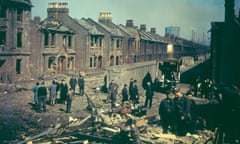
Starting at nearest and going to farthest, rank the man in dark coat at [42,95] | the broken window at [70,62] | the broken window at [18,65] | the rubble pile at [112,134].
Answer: the rubble pile at [112,134] → the man in dark coat at [42,95] → the broken window at [18,65] → the broken window at [70,62]

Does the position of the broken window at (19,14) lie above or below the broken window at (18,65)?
above

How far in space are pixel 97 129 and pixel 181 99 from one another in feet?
13.2

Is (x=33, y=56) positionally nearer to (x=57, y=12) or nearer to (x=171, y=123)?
(x=57, y=12)

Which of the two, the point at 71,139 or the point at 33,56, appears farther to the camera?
the point at 33,56

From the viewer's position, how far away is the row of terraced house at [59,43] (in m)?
33.0

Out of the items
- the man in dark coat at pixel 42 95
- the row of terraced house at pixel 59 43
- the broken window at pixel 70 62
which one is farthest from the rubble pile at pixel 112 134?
the broken window at pixel 70 62

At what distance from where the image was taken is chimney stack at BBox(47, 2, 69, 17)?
44.7 metres

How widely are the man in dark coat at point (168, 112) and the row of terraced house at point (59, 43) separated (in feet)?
77.9

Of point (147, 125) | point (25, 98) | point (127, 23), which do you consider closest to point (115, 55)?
point (127, 23)

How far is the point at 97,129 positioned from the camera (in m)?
13.1

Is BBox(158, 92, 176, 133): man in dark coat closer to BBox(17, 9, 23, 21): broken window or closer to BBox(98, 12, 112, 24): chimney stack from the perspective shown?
BBox(17, 9, 23, 21): broken window

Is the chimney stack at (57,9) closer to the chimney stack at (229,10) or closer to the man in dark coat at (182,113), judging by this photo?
the chimney stack at (229,10)

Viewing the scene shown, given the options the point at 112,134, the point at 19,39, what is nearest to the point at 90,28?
the point at 19,39

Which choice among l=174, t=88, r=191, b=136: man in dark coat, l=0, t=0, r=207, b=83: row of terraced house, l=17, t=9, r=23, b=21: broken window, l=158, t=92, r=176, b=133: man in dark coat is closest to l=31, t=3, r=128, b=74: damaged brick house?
l=0, t=0, r=207, b=83: row of terraced house
